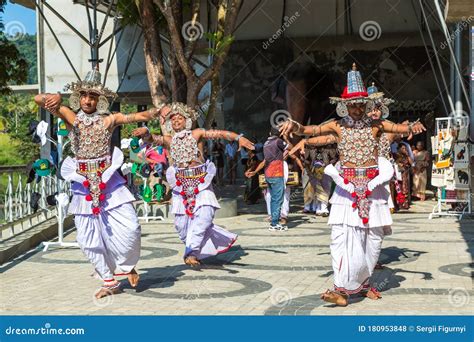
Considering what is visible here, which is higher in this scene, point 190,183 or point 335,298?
point 190,183

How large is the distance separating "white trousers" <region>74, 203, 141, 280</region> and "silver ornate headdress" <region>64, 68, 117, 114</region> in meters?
1.00

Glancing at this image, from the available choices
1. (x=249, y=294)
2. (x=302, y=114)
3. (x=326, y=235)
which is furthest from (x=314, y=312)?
(x=302, y=114)

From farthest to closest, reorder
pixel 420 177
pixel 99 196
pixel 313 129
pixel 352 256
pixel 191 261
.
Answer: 1. pixel 420 177
2. pixel 191 261
3. pixel 99 196
4. pixel 313 129
5. pixel 352 256

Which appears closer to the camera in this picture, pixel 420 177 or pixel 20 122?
pixel 420 177

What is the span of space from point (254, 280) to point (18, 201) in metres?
4.87

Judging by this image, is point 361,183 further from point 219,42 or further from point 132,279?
point 219,42

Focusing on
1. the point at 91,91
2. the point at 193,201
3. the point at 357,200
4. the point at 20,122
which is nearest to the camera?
the point at 357,200

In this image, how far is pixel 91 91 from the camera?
26.1ft

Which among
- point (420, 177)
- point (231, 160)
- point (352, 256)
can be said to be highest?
point (231, 160)

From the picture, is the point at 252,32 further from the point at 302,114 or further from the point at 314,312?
the point at 314,312

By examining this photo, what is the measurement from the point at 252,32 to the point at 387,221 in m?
18.9

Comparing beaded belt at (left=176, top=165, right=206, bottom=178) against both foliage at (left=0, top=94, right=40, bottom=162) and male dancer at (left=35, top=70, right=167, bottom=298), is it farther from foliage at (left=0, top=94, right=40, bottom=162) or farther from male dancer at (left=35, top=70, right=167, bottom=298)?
foliage at (left=0, top=94, right=40, bottom=162)

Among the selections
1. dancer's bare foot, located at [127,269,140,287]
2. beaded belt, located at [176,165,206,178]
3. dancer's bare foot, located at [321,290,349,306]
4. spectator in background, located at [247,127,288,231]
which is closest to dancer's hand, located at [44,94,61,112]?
dancer's bare foot, located at [127,269,140,287]

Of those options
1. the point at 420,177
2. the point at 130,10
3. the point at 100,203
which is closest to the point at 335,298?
the point at 100,203
